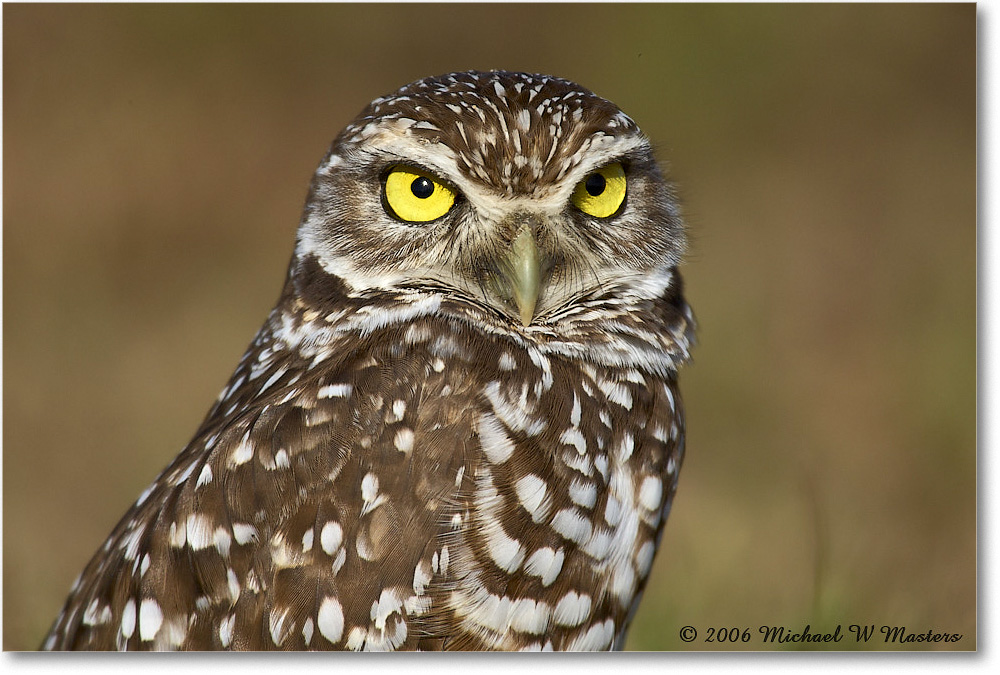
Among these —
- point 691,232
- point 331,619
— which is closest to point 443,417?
point 331,619

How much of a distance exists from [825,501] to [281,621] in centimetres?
170

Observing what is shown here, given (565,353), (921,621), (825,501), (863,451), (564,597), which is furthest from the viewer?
(863,451)

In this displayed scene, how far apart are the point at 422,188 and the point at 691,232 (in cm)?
69

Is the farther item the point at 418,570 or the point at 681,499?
the point at 681,499

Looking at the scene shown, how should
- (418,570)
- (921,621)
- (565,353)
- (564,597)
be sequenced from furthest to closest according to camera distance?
(921,621) < (565,353) < (564,597) < (418,570)

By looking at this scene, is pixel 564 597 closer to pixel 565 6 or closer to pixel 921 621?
pixel 921 621

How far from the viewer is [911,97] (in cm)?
251

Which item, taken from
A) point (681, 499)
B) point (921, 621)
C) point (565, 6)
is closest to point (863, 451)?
point (681, 499)

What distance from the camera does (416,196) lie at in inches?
77.2

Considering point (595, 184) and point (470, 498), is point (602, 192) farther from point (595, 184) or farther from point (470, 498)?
point (470, 498)

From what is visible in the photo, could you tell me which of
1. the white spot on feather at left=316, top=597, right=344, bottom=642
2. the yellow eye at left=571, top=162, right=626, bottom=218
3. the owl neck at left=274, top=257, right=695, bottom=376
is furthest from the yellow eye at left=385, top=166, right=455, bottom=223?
the white spot on feather at left=316, top=597, right=344, bottom=642

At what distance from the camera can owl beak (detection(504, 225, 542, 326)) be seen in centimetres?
190

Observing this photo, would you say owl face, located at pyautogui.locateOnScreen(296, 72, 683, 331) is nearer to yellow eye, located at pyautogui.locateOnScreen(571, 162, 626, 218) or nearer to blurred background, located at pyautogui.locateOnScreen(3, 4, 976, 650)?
yellow eye, located at pyautogui.locateOnScreen(571, 162, 626, 218)

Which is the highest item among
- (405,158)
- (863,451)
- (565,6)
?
(565,6)
